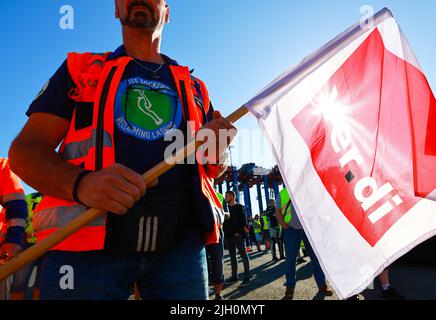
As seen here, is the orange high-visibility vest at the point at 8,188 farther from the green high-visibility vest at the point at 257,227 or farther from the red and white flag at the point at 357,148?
the green high-visibility vest at the point at 257,227

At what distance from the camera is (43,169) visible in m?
1.12

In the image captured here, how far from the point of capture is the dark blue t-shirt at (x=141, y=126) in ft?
4.22

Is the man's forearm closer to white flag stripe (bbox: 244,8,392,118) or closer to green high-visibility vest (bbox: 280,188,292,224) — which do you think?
white flag stripe (bbox: 244,8,392,118)

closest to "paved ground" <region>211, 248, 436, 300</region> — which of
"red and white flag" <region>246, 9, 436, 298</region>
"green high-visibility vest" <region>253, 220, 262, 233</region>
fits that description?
"red and white flag" <region>246, 9, 436, 298</region>

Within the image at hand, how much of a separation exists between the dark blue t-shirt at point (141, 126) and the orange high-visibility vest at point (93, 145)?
36 millimetres

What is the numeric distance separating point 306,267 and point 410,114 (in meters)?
7.61

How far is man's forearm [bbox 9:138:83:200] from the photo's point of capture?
3.65 ft

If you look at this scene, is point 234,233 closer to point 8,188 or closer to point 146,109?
point 8,188

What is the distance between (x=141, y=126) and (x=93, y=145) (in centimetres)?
22

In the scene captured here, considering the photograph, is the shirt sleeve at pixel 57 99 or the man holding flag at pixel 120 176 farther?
the shirt sleeve at pixel 57 99

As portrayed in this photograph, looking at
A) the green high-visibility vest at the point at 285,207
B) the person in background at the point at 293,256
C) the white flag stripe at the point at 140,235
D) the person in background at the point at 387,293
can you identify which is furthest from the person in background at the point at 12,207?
the person in background at the point at 387,293

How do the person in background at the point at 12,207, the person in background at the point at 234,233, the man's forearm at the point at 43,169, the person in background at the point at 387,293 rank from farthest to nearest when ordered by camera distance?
1. the person in background at the point at 234,233
2. the person in background at the point at 387,293
3. the person in background at the point at 12,207
4. the man's forearm at the point at 43,169

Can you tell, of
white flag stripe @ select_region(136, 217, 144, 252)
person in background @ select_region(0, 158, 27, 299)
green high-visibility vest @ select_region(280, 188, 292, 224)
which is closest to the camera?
white flag stripe @ select_region(136, 217, 144, 252)

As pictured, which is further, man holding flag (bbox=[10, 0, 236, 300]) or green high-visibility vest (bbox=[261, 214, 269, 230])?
green high-visibility vest (bbox=[261, 214, 269, 230])
